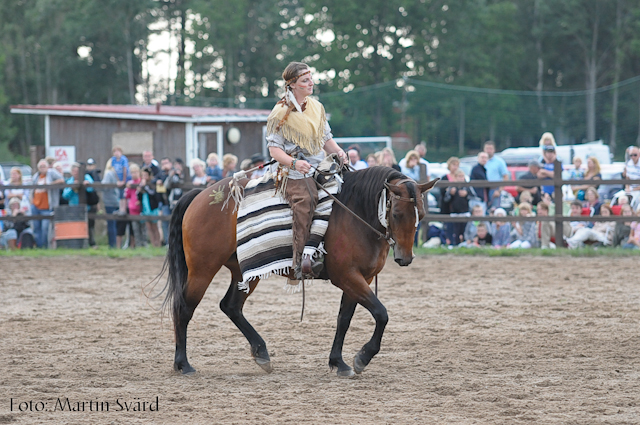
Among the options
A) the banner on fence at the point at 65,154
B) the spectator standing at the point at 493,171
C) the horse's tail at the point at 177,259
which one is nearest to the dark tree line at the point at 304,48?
the banner on fence at the point at 65,154

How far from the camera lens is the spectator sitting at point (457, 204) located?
13.9m

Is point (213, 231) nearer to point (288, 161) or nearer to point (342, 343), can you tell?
point (288, 161)

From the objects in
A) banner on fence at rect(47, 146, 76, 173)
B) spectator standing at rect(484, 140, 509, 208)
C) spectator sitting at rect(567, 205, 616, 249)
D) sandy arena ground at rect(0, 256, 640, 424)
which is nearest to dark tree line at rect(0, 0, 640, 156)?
banner on fence at rect(47, 146, 76, 173)

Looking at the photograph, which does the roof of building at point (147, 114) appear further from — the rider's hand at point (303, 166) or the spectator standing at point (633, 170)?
the rider's hand at point (303, 166)

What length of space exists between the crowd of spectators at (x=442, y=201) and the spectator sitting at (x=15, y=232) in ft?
0.06

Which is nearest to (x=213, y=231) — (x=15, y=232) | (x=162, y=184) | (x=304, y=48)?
(x=162, y=184)

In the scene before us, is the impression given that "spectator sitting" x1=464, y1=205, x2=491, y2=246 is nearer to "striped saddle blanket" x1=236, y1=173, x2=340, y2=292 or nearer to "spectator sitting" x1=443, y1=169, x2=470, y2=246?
"spectator sitting" x1=443, y1=169, x2=470, y2=246

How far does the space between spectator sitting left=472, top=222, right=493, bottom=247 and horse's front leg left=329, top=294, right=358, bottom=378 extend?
8388mm

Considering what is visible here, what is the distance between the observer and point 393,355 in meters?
6.28

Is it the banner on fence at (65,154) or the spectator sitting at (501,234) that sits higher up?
the banner on fence at (65,154)

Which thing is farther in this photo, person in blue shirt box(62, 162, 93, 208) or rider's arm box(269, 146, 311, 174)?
person in blue shirt box(62, 162, 93, 208)

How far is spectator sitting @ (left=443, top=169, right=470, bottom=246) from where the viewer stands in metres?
Result: 13.9

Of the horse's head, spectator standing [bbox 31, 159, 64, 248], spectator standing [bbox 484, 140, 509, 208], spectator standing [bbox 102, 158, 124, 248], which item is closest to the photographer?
the horse's head

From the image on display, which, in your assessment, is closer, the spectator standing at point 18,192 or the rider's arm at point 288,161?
the rider's arm at point 288,161
